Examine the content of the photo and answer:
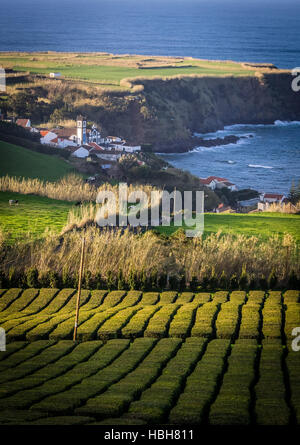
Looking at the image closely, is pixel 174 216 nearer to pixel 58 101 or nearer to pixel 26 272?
pixel 26 272

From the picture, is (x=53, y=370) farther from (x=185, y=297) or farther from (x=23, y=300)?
(x=185, y=297)

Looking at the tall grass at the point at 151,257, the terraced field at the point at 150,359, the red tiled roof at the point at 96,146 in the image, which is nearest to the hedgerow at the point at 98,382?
the terraced field at the point at 150,359

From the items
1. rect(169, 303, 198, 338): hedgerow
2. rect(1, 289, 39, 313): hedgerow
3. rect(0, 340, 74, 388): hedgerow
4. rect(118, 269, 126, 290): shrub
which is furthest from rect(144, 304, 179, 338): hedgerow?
rect(1, 289, 39, 313): hedgerow

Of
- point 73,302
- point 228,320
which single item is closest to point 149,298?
point 73,302

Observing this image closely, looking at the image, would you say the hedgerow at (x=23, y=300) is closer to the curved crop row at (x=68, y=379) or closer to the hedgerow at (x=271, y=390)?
the curved crop row at (x=68, y=379)

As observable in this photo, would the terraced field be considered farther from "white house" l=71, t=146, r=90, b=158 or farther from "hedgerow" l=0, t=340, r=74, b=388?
"white house" l=71, t=146, r=90, b=158

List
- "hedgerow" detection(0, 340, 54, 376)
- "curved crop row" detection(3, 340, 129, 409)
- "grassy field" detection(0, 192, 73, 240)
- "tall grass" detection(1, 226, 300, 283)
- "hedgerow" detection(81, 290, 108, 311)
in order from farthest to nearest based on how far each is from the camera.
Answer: "grassy field" detection(0, 192, 73, 240)
"tall grass" detection(1, 226, 300, 283)
"hedgerow" detection(81, 290, 108, 311)
"hedgerow" detection(0, 340, 54, 376)
"curved crop row" detection(3, 340, 129, 409)
